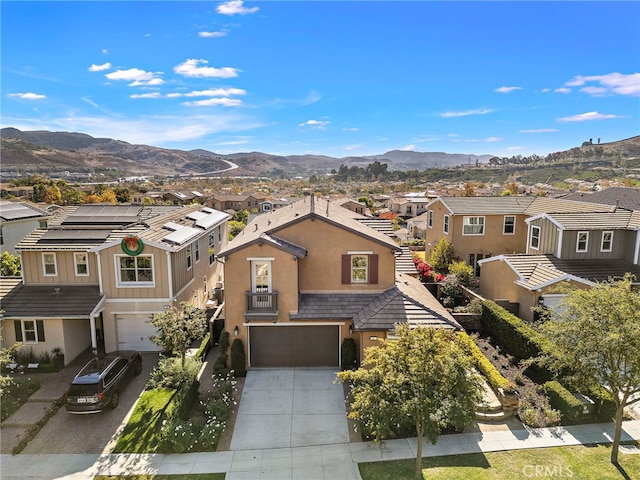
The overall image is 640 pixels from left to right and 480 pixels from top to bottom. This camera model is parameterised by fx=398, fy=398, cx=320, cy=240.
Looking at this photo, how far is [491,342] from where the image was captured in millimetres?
20156

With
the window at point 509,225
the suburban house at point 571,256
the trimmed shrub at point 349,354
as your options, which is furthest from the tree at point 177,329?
the window at point 509,225

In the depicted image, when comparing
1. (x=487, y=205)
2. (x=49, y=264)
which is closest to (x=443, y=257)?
(x=487, y=205)

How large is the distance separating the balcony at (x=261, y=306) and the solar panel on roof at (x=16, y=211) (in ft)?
92.1

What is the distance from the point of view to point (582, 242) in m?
22.8

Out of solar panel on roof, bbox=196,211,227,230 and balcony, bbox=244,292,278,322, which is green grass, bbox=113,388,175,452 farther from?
solar panel on roof, bbox=196,211,227,230

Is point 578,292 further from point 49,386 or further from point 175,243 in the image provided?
point 49,386

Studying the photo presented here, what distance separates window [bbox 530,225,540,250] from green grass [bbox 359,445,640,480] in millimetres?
14822

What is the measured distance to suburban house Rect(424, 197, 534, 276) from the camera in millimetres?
30406

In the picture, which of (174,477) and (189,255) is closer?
(174,477)

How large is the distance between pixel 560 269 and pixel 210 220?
21.3 m

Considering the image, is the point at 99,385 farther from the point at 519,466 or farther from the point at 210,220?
the point at 210,220

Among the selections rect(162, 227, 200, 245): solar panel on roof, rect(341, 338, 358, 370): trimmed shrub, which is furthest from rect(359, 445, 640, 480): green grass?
rect(162, 227, 200, 245): solar panel on roof

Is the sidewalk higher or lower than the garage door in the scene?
lower

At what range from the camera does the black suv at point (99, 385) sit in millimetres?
13914
